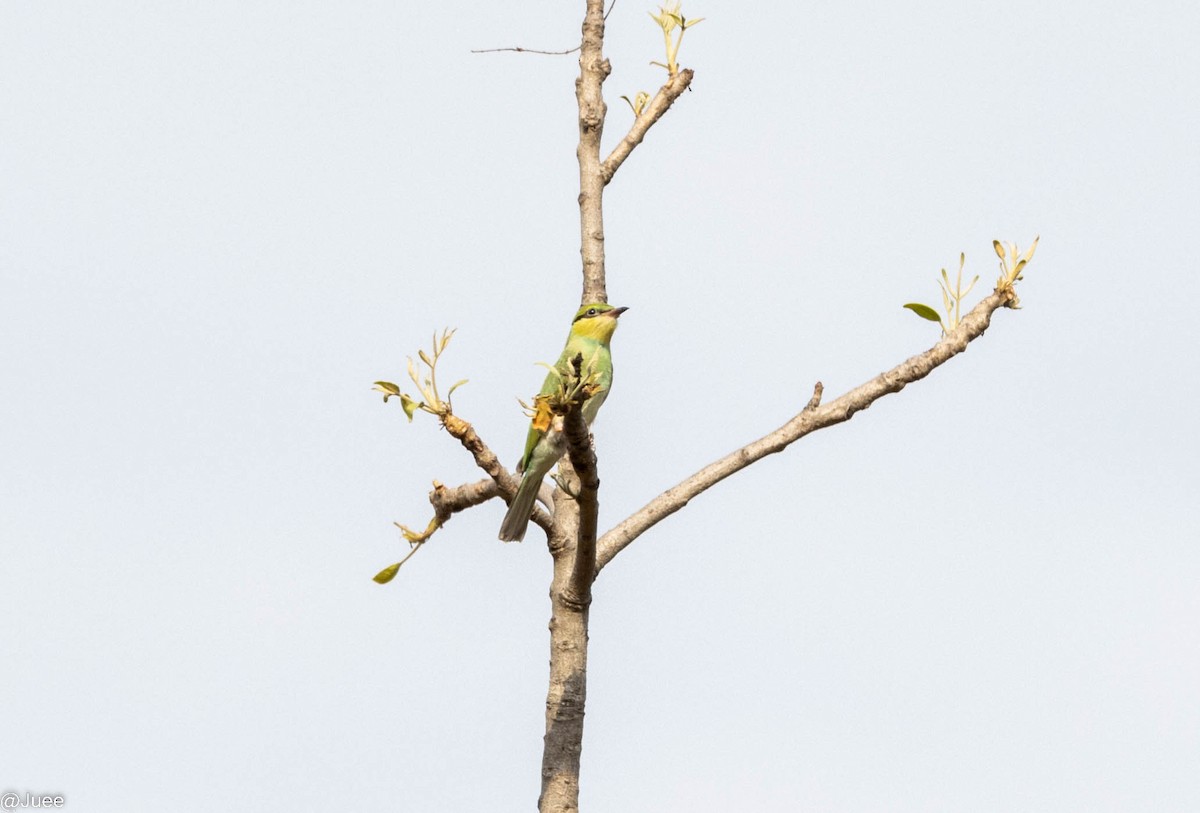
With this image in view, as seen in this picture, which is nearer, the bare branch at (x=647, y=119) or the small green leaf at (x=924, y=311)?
the small green leaf at (x=924, y=311)

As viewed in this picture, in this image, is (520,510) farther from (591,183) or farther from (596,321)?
(591,183)

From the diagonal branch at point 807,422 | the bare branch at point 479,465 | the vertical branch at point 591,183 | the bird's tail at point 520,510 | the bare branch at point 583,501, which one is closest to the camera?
the bare branch at point 583,501

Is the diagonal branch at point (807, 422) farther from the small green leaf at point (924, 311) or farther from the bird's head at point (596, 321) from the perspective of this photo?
the bird's head at point (596, 321)

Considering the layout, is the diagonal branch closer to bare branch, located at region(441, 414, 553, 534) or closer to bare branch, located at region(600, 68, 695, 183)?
bare branch, located at region(441, 414, 553, 534)

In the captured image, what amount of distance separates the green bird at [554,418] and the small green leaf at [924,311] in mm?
1371

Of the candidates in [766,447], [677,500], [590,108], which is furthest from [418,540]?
[590,108]

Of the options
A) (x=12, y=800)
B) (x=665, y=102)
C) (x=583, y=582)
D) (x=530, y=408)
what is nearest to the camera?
(x=530, y=408)

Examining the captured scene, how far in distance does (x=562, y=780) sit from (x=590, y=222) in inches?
106

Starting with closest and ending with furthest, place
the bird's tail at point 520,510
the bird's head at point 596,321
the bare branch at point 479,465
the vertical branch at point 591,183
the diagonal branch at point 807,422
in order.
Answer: the bare branch at point 479,465 < the diagonal branch at point 807,422 < the bird's tail at point 520,510 < the vertical branch at point 591,183 < the bird's head at point 596,321

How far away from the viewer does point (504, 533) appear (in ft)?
22.5

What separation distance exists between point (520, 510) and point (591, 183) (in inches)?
66.8

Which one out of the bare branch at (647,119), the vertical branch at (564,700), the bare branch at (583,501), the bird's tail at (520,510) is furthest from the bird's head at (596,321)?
the bare branch at (583,501)

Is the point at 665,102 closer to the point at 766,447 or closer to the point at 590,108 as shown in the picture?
the point at 590,108

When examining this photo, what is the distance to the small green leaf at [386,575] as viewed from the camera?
5816 millimetres
